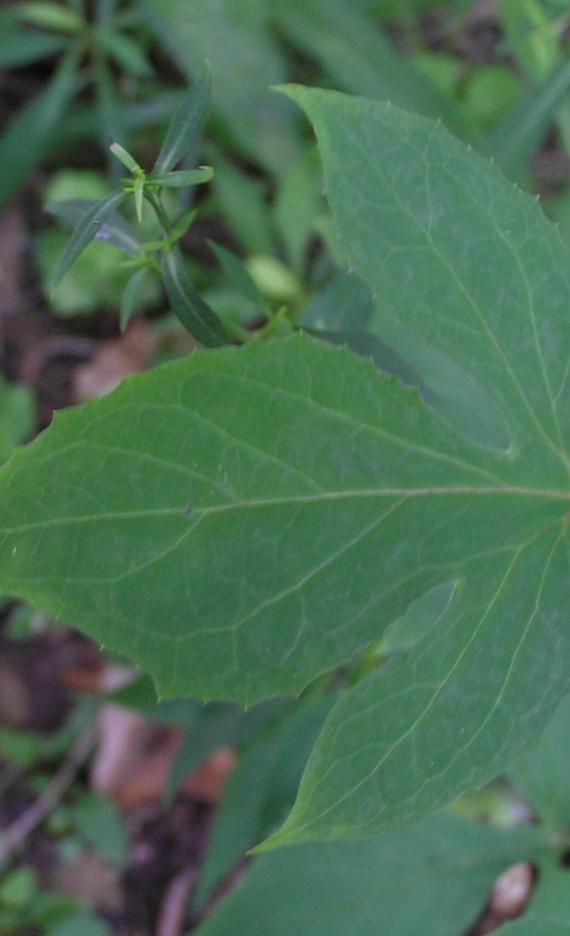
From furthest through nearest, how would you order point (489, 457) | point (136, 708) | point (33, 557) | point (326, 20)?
point (326, 20) < point (136, 708) < point (489, 457) < point (33, 557)

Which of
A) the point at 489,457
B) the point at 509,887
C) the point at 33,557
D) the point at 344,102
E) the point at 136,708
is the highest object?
the point at 344,102

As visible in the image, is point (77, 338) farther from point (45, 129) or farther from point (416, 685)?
point (416, 685)

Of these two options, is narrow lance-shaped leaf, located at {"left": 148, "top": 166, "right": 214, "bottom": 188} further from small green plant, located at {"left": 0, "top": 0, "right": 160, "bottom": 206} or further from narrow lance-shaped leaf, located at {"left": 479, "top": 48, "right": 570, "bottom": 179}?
small green plant, located at {"left": 0, "top": 0, "right": 160, "bottom": 206}

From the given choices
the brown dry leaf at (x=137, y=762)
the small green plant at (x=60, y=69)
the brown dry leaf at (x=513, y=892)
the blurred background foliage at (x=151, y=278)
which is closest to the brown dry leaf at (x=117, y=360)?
the blurred background foliage at (x=151, y=278)

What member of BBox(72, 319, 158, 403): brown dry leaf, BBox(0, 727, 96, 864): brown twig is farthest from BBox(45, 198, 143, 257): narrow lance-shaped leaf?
BBox(0, 727, 96, 864): brown twig

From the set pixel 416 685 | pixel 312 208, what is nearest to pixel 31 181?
pixel 312 208

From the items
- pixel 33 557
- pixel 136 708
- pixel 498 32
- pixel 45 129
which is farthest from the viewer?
pixel 498 32
